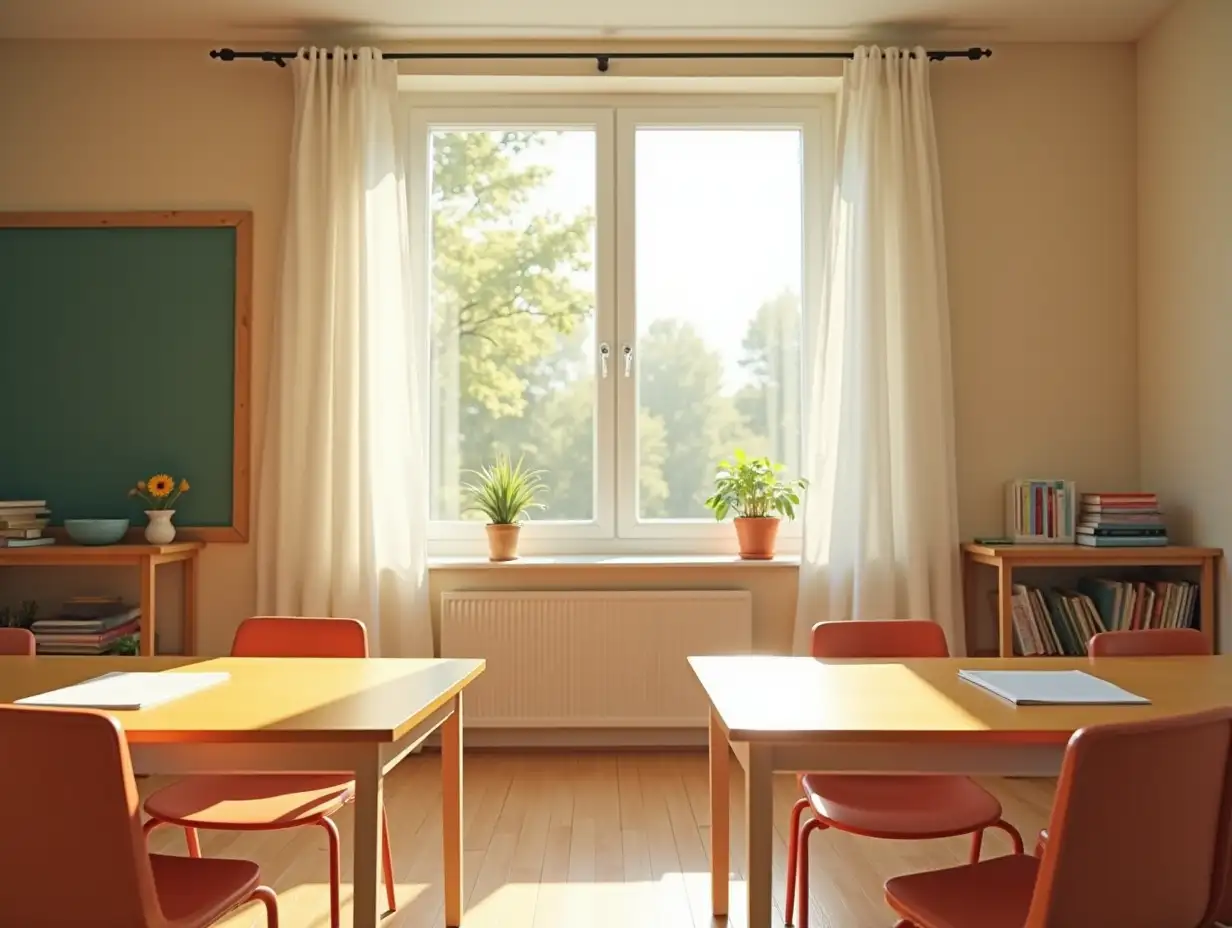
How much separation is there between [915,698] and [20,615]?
11.8ft

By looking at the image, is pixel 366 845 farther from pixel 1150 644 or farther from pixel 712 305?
pixel 712 305

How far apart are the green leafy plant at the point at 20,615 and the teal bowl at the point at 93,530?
373 millimetres

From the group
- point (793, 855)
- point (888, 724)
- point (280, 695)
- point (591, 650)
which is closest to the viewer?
point (888, 724)

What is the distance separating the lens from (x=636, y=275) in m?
4.35

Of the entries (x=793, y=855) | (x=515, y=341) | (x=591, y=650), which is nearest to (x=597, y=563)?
(x=591, y=650)

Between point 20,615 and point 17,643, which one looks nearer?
point 17,643

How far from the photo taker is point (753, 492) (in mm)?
4113

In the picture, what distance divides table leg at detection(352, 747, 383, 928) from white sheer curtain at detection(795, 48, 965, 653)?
8.21 ft

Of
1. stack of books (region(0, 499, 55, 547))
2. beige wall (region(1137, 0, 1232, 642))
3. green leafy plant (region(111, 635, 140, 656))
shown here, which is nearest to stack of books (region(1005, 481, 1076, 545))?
beige wall (region(1137, 0, 1232, 642))

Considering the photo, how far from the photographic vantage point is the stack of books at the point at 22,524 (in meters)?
3.82

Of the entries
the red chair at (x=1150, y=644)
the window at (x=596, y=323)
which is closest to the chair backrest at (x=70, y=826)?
the red chair at (x=1150, y=644)

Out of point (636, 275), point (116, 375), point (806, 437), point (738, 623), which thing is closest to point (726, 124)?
point (636, 275)

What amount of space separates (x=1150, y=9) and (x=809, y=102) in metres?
1.34

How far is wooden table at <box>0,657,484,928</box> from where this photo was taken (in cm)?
169
